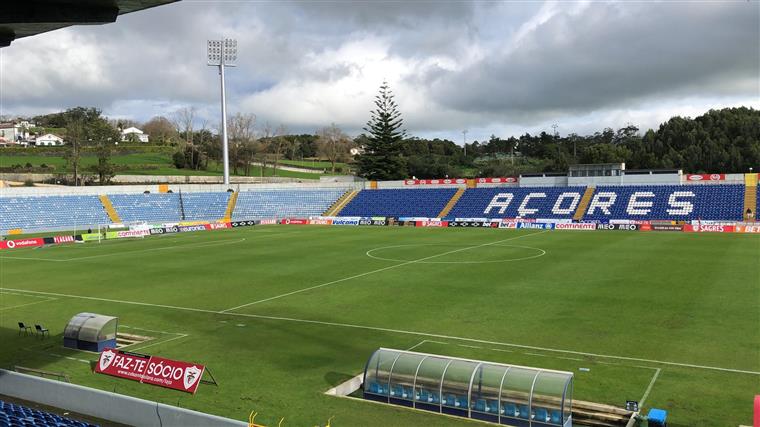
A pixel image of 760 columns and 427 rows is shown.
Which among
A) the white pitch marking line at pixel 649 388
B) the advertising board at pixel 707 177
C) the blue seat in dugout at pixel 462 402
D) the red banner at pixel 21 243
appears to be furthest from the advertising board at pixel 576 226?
the blue seat in dugout at pixel 462 402

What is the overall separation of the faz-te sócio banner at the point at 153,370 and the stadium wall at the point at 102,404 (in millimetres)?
2117

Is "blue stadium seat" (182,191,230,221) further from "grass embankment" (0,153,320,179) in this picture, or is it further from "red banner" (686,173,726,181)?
"red banner" (686,173,726,181)

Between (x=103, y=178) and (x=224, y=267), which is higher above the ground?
(x=103, y=178)

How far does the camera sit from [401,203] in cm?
8712

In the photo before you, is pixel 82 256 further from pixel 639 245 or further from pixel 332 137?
pixel 332 137

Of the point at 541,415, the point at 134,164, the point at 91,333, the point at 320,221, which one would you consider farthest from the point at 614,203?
the point at 134,164

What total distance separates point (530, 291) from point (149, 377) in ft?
61.3

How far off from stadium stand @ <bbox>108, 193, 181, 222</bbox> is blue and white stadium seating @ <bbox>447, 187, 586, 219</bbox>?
37.8 m

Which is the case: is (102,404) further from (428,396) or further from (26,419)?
(428,396)

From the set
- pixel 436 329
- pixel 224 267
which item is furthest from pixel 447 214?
pixel 436 329

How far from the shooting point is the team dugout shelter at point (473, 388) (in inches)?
511

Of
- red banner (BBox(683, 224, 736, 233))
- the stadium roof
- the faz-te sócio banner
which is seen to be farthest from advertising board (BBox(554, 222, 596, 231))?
the stadium roof

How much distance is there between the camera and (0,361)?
1959 cm

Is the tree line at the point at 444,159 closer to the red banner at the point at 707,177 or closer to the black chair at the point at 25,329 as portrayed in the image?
the red banner at the point at 707,177
